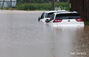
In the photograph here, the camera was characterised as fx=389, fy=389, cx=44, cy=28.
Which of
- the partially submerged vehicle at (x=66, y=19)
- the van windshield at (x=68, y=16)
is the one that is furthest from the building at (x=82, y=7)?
the van windshield at (x=68, y=16)

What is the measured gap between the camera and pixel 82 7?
44875mm

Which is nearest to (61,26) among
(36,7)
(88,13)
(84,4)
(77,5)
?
(88,13)

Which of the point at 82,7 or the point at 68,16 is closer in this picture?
the point at 68,16

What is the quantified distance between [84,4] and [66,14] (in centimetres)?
1325

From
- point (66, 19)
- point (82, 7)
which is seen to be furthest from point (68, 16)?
point (82, 7)

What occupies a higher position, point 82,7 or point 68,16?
point 68,16

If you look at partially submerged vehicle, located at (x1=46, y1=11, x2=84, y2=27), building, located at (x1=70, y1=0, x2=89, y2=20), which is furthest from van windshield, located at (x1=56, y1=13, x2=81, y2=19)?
building, located at (x1=70, y1=0, x2=89, y2=20)

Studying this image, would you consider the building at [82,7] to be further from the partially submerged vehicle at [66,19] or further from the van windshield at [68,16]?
the van windshield at [68,16]

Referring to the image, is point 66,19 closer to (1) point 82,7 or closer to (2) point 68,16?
(2) point 68,16

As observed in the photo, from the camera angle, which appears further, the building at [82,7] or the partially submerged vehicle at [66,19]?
the building at [82,7]

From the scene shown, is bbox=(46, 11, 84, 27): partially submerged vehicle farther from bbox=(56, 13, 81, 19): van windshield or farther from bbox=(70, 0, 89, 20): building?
bbox=(70, 0, 89, 20): building

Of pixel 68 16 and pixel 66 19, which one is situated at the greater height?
pixel 68 16

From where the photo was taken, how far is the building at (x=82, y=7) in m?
40.6

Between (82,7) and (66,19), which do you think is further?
(82,7)
